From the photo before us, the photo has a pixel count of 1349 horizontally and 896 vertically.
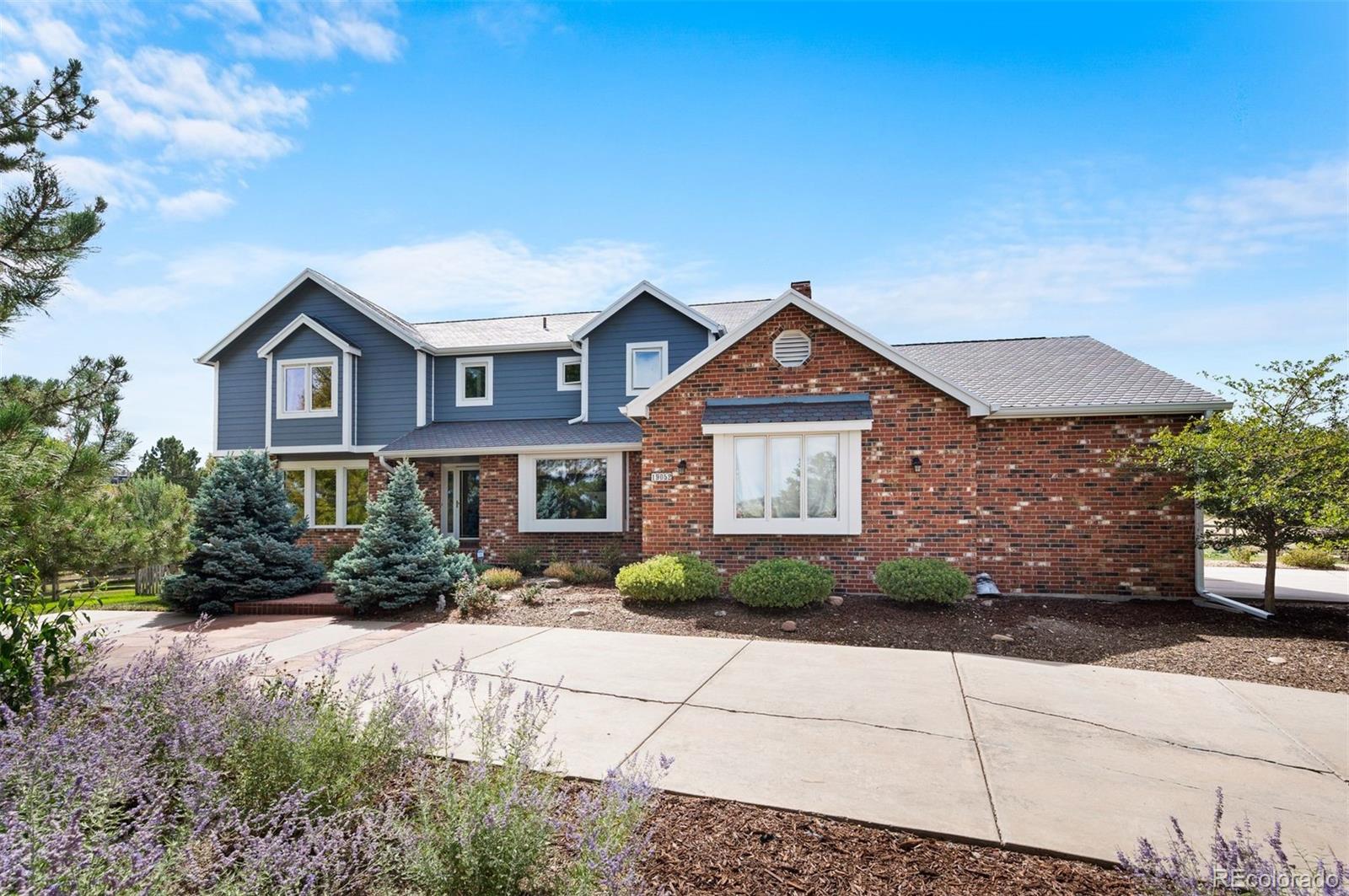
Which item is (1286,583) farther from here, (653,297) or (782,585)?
(653,297)

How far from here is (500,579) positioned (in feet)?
37.8

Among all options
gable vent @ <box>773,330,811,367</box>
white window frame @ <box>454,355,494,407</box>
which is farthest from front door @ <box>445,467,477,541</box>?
gable vent @ <box>773,330,811,367</box>

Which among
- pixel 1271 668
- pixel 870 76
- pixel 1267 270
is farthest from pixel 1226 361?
pixel 870 76

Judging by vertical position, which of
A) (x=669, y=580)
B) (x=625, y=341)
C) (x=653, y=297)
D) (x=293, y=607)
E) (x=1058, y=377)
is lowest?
(x=293, y=607)

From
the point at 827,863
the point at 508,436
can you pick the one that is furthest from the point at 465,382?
the point at 827,863

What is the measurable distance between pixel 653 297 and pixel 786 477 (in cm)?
638

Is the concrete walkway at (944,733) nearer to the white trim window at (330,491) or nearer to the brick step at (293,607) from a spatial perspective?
the brick step at (293,607)

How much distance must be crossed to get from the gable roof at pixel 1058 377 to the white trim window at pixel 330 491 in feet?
45.8

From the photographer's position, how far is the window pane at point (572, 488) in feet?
46.6

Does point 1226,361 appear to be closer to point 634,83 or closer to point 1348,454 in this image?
point 1348,454

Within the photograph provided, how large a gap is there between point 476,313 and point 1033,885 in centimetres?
1904

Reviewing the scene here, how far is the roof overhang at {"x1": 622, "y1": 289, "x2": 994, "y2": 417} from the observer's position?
9922 mm

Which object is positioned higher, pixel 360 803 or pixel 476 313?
pixel 476 313

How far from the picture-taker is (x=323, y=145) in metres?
8.43
